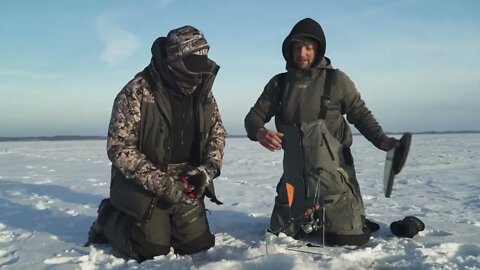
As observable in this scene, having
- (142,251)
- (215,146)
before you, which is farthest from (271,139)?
(142,251)

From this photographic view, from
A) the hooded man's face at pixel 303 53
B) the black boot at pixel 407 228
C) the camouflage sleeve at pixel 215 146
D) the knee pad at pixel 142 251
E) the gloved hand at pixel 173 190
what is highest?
the hooded man's face at pixel 303 53

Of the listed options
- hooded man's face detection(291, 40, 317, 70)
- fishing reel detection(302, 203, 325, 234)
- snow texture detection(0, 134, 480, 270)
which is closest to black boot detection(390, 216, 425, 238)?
snow texture detection(0, 134, 480, 270)

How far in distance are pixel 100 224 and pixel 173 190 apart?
81cm

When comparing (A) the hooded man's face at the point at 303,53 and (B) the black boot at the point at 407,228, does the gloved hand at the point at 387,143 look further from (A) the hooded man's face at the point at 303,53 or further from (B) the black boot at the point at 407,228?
(A) the hooded man's face at the point at 303,53

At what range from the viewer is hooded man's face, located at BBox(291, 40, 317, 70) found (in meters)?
3.57

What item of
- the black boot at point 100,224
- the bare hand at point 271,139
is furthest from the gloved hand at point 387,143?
the black boot at point 100,224

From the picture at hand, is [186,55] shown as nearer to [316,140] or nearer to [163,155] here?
[163,155]

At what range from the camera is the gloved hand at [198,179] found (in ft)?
10.7

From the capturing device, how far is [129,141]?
315 cm

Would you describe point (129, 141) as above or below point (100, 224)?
above

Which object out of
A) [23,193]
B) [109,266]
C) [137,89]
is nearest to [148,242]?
[109,266]

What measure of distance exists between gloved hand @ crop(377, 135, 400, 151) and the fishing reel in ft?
2.36

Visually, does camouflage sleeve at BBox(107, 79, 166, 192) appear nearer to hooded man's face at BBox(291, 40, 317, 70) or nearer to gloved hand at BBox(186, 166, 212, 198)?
gloved hand at BBox(186, 166, 212, 198)

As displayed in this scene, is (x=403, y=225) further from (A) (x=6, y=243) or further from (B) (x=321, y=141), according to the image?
(A) (x=6, y=243)
